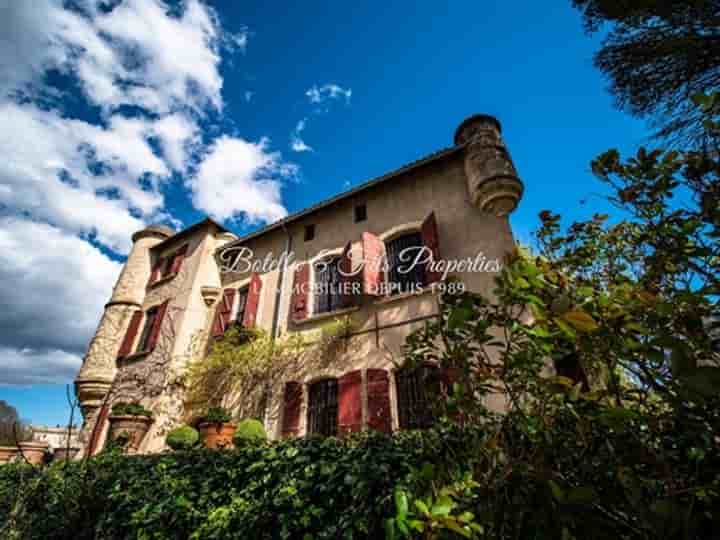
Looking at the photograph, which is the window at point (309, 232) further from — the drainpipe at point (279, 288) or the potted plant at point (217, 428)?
the potted plant at point (217, 428)

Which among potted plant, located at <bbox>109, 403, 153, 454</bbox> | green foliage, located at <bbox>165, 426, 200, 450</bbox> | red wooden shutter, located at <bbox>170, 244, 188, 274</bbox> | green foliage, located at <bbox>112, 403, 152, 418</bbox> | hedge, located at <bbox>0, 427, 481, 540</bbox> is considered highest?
red wooden shutter, located at <bbox>170, 244, 188, 274</bbox>

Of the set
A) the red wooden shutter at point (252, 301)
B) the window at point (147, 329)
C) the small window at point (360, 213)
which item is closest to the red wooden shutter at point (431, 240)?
the small window at point (360, 213)

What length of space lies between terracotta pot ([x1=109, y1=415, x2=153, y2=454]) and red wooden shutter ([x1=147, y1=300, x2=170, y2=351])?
8.77ft

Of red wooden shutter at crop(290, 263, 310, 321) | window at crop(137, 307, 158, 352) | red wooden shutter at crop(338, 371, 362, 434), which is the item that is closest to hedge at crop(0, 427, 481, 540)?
red wooden shutter at crop(338, 371, 362, 434)

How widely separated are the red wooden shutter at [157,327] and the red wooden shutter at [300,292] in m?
5.46

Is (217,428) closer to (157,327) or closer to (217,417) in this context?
(217,417)

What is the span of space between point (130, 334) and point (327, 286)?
8365 mm

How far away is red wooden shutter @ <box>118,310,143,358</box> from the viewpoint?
12.0 meters

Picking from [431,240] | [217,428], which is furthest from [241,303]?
[431,240]

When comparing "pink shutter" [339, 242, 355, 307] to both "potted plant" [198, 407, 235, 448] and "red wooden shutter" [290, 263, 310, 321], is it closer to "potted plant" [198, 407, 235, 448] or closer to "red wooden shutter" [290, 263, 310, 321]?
"red wooden shutter" [290, 263, 310, 321]

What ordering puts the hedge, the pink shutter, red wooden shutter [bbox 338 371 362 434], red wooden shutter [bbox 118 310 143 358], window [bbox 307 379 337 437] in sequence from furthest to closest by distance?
1. red wooden shutter [bbox 118 310 143 358]
2. the pink shutter
3. window [bbox 307 379 337 437]
4. red wooden shutter [bbox 338 371 362 434]
5. the hedge

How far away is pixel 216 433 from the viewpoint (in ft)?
25.7

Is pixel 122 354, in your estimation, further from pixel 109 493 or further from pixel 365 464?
pixel 365 464

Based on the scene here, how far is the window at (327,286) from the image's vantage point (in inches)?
366
